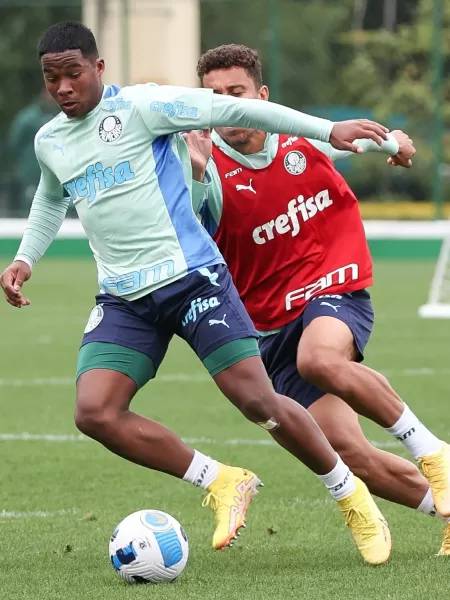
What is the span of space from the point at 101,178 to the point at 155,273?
0.44m

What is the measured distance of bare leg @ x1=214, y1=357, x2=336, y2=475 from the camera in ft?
19.4

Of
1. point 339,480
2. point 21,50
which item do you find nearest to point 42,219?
point 339,480

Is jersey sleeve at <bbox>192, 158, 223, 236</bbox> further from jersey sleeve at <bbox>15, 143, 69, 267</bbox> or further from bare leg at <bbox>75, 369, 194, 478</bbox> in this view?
bare leg at <bbox>75, 369, 194, 478</bbox>

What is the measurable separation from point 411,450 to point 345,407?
44 centimetres

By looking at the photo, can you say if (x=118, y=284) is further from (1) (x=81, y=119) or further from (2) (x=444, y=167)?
(2) (x=444, y=167)

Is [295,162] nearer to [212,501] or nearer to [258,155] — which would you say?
[258,155]

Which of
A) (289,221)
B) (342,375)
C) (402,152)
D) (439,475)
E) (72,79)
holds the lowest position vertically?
(439,475)

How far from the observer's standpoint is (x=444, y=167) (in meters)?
24.4

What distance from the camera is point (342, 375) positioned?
617cm

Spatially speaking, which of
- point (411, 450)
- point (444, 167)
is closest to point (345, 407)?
point (411, 450)

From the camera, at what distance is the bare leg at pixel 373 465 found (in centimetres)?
654

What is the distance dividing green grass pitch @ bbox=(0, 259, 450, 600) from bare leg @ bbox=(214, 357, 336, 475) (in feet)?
1.53

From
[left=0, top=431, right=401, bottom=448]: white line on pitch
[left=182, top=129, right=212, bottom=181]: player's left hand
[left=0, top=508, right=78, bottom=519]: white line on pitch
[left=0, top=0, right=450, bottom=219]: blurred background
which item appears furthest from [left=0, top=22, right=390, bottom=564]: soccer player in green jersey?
[left=0, top=0, right=450, bottom=219]: blurred background

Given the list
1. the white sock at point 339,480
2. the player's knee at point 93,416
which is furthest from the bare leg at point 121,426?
the white sock at point 339,480
